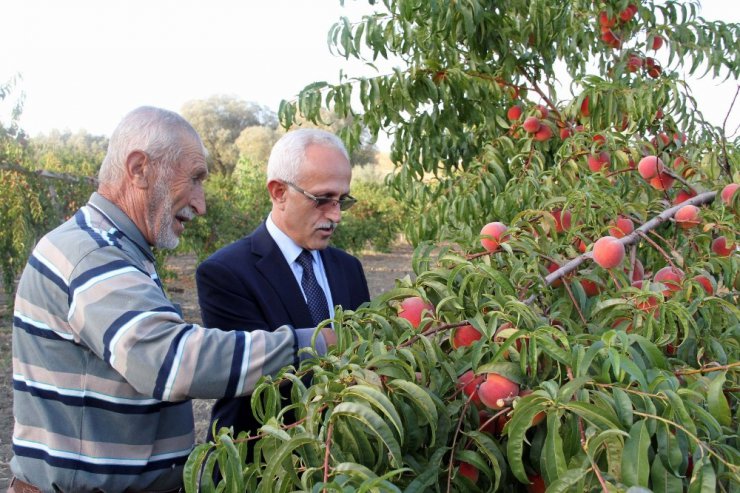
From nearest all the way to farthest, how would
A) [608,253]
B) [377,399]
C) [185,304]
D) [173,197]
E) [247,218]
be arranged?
1. [377,399]
2. [608,253]
3. [173,197]
4. [185,304]
5. [247,218]

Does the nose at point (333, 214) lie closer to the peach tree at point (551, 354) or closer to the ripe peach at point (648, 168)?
the peach tree at point (551, 354)

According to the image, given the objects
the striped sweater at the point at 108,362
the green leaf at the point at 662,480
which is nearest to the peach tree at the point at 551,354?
the green leaf at the point at 662,480

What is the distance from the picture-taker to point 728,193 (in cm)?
162

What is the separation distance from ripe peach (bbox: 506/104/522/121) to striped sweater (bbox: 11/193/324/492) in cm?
192

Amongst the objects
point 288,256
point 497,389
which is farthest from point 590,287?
point 288,256

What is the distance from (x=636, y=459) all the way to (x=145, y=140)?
103 centimetres

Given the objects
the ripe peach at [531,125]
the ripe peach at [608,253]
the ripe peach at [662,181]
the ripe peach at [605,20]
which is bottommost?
the ripe peach at [608,253]

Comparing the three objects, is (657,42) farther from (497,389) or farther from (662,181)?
(497,389)

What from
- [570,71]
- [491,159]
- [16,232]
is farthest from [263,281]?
[16,232]

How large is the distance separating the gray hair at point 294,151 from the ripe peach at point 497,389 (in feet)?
3.23

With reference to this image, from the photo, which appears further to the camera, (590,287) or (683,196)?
(683,196)

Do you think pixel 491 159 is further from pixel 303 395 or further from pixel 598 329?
pixel 303 395

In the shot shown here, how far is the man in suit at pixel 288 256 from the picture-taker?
1.65 metres

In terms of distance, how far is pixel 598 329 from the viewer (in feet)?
3.56
